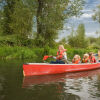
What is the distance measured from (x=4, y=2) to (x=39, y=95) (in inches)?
827

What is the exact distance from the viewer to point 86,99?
496cm

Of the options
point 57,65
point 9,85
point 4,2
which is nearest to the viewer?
point 9,85

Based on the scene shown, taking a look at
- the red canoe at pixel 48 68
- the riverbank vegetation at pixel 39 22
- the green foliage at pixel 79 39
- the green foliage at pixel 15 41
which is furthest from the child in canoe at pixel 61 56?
the green foliage at pixel 79 39

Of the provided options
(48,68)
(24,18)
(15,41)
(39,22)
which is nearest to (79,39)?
(39,22)

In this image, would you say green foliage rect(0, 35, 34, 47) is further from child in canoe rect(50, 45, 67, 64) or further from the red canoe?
the red canoe

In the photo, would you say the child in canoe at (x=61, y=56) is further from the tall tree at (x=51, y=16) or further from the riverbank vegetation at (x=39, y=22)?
the tall tree at (x=51, y=16)

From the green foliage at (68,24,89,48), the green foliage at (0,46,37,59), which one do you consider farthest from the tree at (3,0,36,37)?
the green foliage at (68,24,89,48)

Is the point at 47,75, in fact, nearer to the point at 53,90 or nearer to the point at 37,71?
the point at 37,71

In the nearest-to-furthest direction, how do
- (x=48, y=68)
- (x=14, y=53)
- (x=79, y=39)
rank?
(x=48, y=68), (x=14, y=53), (x=79, y=39)

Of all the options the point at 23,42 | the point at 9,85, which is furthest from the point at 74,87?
the point at 23,42

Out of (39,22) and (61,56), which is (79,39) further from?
(61,56)

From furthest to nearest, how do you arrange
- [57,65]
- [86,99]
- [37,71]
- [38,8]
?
1. [38,8]
2. [57,65]
3. [37,71]
4. [86,99]

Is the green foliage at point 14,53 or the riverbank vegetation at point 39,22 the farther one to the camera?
the riverbank vegetation at point 39,22

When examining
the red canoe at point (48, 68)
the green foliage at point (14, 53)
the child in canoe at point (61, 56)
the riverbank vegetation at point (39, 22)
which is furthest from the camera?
the riverbank vegetation at point (39, 22)
